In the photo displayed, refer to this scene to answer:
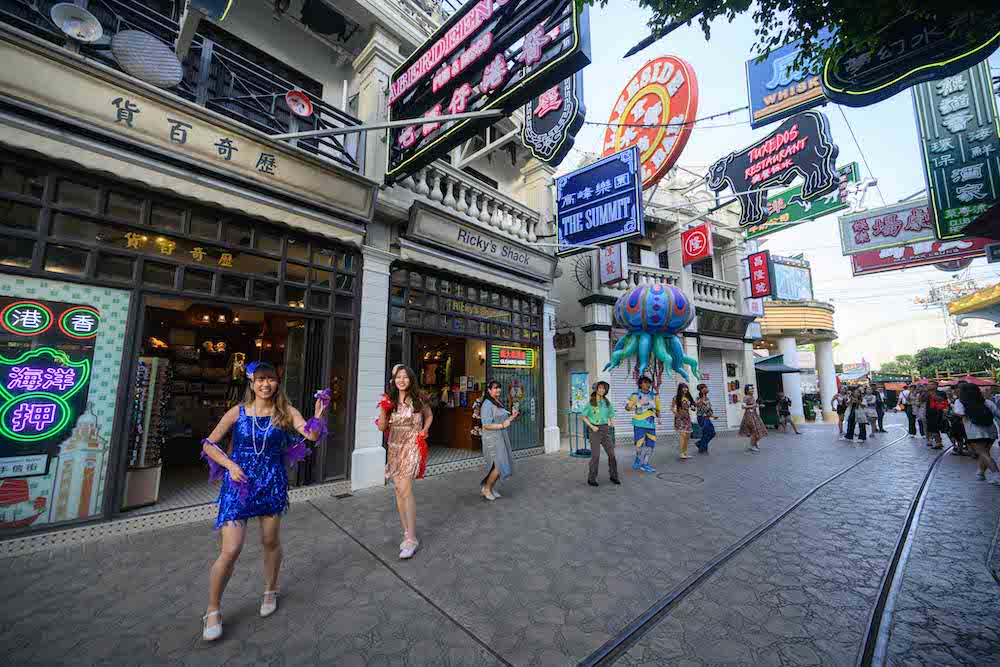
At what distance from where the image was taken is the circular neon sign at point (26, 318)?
4039 mm

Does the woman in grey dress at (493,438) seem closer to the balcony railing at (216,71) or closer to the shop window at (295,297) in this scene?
the shop window at (295,297)

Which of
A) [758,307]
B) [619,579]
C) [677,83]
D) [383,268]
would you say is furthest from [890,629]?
[758,307]

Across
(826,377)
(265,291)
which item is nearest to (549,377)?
(265,291)

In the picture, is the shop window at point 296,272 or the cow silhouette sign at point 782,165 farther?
the cow silhouette sign at point 782,165

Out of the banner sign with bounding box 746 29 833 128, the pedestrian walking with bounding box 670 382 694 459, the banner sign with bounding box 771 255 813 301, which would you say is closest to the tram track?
the pedestrian walking with bounding box 670 382 694 459

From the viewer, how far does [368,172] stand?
277 inches

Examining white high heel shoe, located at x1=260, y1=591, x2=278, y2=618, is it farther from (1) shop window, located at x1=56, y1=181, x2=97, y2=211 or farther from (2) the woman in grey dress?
(1) shop window, located at x1=56, y1=181, x2=97, y2=211

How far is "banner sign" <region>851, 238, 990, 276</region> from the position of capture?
14.9m

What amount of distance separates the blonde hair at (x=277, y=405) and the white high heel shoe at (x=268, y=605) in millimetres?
1210

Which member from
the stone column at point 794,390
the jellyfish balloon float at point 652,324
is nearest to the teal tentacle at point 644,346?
the jellyfish balloon float at point 652,324

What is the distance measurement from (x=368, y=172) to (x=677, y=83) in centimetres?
797

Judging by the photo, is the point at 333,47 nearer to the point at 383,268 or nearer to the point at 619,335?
the point at 383,268

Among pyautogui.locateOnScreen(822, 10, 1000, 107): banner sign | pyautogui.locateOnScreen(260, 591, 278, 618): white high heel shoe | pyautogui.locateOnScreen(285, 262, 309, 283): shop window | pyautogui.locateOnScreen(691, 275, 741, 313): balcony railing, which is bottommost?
pyautogui.locateOnScreen(260, 591, 278, 618): white high heel shoe

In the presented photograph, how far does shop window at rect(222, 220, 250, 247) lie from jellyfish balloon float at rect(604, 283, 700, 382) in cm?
980
